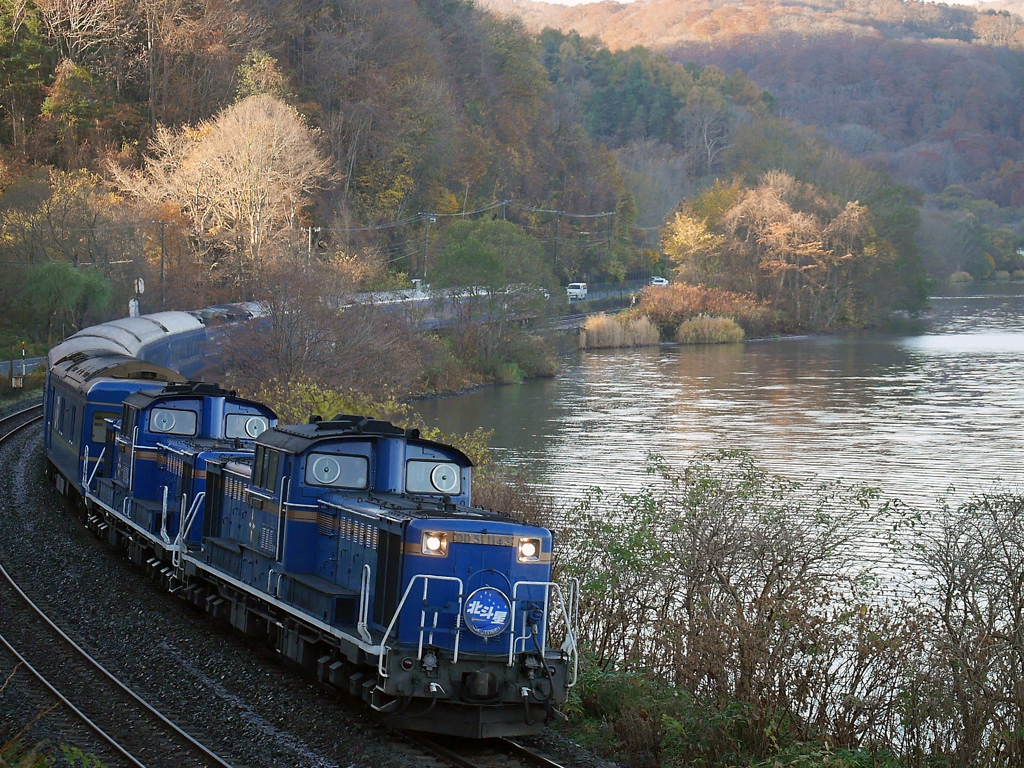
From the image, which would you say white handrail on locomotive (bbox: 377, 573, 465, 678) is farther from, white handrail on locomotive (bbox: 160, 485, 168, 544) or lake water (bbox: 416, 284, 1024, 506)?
lake water (bbox: 416, 284, 1024, 506)

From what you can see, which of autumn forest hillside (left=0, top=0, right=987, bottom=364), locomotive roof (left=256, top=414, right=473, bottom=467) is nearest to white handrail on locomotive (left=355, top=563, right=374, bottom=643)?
locomotive roof (left=256, top=414, right=473, bottom=467)

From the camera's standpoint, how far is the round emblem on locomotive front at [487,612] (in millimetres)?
10516

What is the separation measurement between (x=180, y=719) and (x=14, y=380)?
33.2 meters

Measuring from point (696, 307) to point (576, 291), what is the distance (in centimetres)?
1620

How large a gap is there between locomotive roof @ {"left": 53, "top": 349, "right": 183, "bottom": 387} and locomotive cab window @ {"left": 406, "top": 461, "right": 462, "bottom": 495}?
11.2 meters

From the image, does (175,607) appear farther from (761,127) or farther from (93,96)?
(761,127)

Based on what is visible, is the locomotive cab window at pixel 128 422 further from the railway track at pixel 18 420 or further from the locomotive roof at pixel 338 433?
the railway track at pixel 18 420

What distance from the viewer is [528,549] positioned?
420 inches

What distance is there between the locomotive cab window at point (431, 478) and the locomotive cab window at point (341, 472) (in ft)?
1.57

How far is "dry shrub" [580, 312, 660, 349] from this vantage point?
72.2 metres

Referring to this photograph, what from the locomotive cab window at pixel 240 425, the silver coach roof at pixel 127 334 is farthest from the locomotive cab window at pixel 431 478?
the silver coach roof at pixel 127 334

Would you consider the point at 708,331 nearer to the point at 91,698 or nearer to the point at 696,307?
the point at 696,307

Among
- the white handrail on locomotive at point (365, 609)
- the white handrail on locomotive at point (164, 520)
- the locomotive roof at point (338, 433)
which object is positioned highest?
the locomotive roof at point (338, 433)

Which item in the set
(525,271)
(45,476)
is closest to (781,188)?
(525,271)
